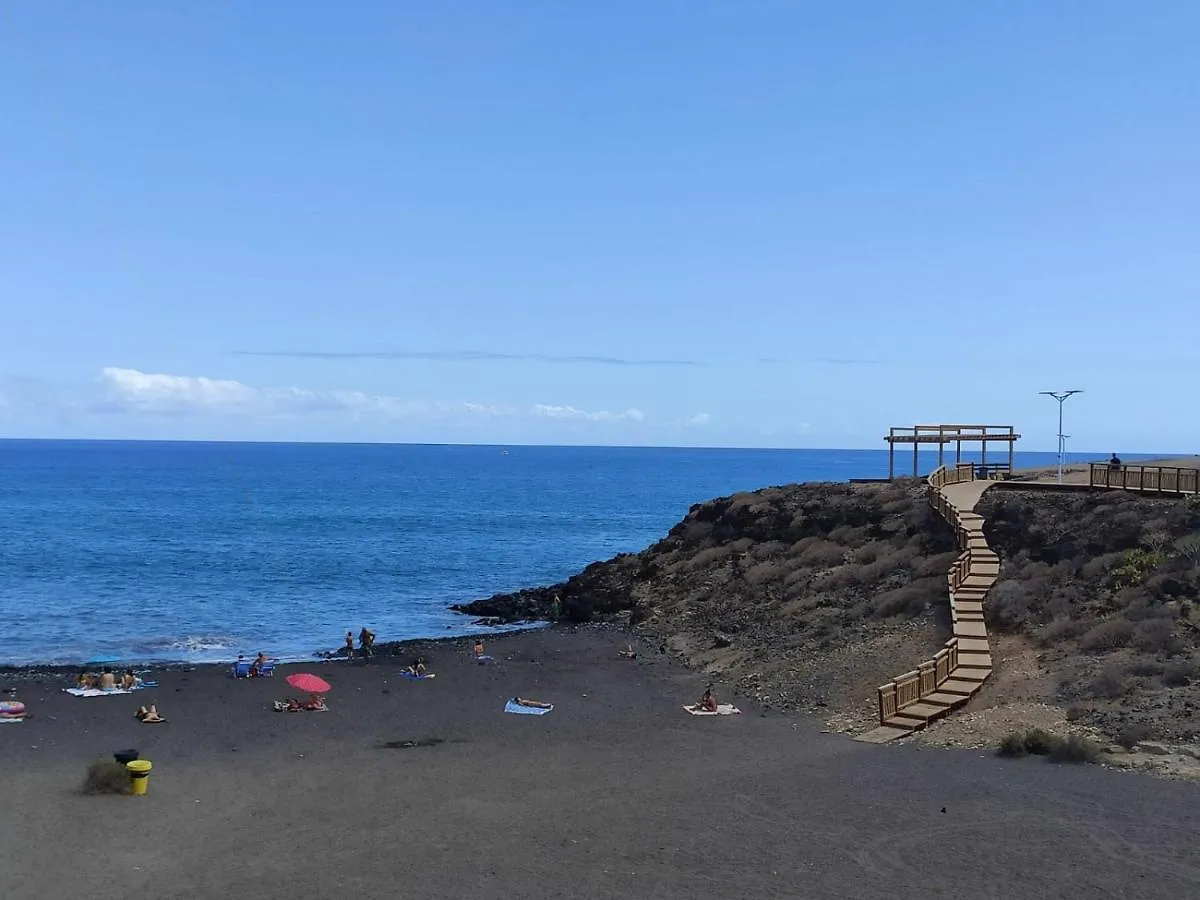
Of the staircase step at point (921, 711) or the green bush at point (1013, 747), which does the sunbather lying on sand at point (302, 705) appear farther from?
the green bush at point (1013, 747)

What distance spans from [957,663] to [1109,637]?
4186 mm

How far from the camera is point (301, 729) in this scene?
27.2m

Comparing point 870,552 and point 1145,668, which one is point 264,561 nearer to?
point 870,552

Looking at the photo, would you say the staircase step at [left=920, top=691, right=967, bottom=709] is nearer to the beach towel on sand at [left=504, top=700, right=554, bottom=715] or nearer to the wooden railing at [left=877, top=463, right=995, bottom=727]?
the wooden railing at [left=877, top=463, right=995, bottom=727]

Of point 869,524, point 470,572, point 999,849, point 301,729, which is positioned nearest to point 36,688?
point 301,729

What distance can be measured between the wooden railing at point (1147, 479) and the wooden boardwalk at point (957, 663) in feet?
21.5

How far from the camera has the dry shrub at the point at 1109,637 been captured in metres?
27.1

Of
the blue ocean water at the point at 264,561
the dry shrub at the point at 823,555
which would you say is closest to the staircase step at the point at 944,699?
the dry shrub at the point at 823,555

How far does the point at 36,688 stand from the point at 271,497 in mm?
114882

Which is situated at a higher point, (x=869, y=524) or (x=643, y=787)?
(x=869, y=524)

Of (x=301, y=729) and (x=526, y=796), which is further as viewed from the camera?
(x=301, y=729)

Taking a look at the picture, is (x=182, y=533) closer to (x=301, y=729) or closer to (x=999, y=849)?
(x=301, y=729)

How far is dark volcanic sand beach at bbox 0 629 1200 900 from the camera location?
1516cm

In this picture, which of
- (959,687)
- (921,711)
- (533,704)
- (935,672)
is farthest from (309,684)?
(959,687)
